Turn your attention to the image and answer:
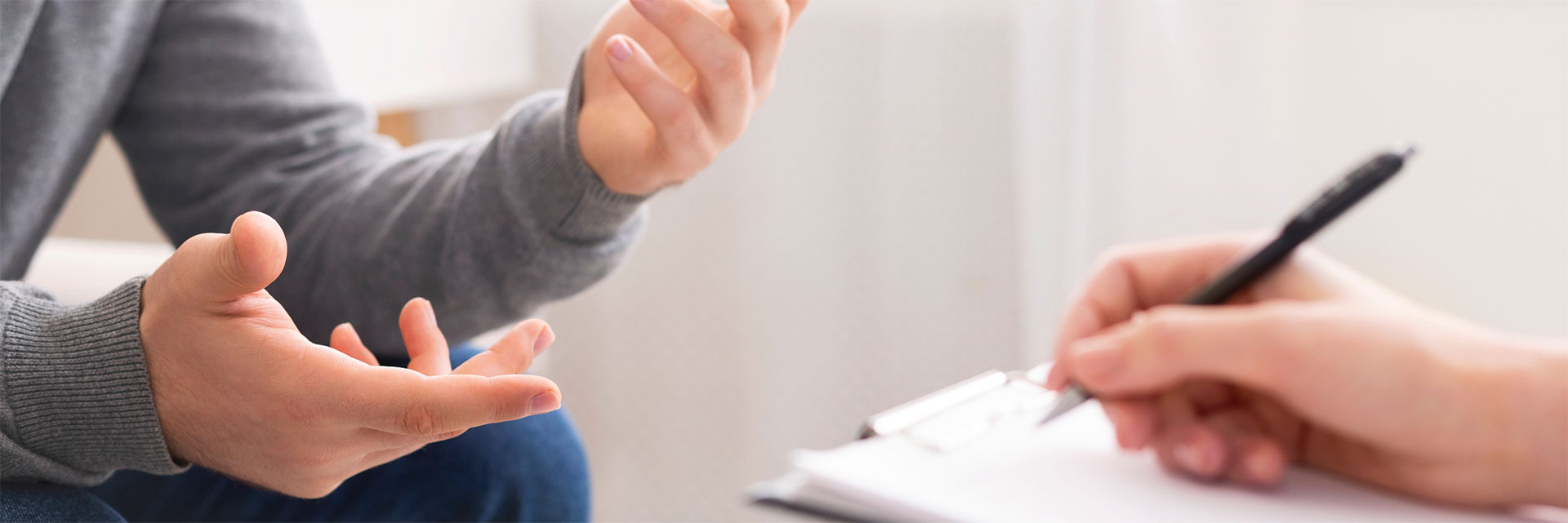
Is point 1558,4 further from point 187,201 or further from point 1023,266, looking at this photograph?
Answer: point 187,201

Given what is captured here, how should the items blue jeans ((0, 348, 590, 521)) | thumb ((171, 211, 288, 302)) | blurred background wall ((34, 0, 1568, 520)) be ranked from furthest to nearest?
blurred background wall ((34, 0, 1568, 520))
blue jeans ((0, 348, 590, 521))
thumb ((171, 211, 288, 302))

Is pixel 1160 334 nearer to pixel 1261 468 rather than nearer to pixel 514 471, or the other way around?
pixel 1261 468

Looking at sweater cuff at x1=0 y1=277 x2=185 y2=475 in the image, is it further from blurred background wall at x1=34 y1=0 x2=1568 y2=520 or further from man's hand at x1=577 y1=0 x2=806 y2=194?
blurred background wall at x1=34 y1=0 x2=1568 y2=520

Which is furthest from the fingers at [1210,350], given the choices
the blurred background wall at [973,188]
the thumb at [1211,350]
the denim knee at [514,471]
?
the blurred background wall at [973,188]

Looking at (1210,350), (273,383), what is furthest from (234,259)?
(1210,350)

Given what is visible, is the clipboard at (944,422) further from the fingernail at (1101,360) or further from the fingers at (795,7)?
the fingers at (795,7)

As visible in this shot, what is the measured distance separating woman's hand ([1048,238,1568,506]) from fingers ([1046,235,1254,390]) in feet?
0.25

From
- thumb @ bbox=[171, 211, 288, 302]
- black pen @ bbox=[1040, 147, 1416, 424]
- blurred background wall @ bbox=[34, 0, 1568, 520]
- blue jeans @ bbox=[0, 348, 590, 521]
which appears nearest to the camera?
thumb @ bbox=[171, 211, 288, 302]

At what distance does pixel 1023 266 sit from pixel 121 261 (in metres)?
0.71

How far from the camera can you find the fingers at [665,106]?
1.23 feet

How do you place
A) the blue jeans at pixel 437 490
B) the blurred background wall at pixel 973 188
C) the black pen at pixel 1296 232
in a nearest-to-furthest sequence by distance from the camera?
1. the black pen at pixel 1296 232
2. the blue jeans at pixel 437 490
3. the blurred background wall at pixel 973 188

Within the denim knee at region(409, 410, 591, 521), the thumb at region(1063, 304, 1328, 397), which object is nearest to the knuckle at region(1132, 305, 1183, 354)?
the thumb at region(1063, 304, 1328, 397)

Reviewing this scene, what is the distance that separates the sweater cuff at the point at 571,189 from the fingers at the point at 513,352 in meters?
0.17

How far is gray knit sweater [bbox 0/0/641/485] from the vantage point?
18.3 inches
